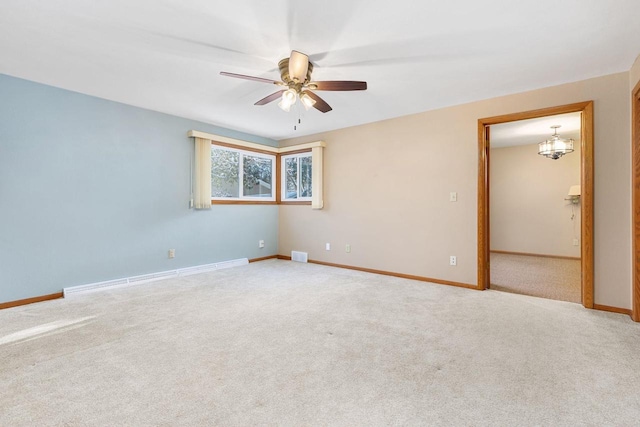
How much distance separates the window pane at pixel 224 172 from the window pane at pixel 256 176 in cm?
19

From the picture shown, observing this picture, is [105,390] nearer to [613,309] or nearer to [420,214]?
[420,214]

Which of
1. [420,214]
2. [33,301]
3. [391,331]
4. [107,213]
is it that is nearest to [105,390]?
[391,331]

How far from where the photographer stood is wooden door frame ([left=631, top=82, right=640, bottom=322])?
262 centimetres

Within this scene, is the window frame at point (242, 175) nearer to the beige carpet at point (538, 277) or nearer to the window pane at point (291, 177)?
the window pane at point (291, 177)

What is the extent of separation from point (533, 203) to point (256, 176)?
586 cm

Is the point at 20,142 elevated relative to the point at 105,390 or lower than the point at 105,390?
elevated

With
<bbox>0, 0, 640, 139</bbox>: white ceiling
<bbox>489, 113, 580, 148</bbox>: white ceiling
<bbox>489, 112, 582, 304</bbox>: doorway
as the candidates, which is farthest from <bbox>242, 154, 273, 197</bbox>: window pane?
<bbox>489, 112, 582, 304</bbox>: doorway

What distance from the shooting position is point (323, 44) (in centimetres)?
232

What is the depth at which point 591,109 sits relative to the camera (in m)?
2.96

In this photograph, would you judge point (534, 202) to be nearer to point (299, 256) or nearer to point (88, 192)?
point (299, 256)

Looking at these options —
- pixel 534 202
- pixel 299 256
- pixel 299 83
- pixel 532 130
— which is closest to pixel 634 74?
pixel 532 130

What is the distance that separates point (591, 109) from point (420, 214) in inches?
81.1

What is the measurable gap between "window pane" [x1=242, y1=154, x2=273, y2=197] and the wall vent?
127 cm

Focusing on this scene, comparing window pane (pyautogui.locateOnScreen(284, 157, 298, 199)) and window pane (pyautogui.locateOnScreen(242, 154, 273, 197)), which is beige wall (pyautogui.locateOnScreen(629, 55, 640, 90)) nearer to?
window pane (pyautogui.locateOnScreen(284, 157, 298, 199))
